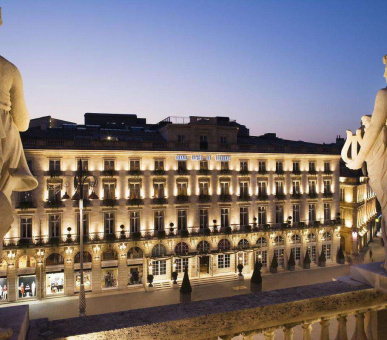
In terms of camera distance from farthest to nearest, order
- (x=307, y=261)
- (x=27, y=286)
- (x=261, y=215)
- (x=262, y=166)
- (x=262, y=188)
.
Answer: (x=262, y=166)
(x=262, y=188)
(x=261, y=215)
(x=307, y=261)
(x=27, y=286)

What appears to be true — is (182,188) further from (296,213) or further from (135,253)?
(296,213)

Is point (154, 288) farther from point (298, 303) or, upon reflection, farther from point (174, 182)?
point (298, 303)

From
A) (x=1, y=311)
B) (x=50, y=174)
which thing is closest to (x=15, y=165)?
(x=1, y=311)

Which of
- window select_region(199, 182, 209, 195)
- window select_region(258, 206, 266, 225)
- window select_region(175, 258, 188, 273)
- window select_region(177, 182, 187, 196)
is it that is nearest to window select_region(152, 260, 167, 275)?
window select_region(175, 258, 188, 273)

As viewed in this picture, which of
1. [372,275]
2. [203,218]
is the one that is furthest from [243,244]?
[372,275]

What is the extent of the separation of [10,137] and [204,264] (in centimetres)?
4059

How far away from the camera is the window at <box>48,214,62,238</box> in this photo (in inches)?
1439

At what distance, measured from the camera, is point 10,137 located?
4.11 metres

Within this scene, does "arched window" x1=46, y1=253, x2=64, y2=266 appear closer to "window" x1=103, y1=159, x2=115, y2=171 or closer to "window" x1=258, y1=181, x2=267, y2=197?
"window" x1=103, y1=159, x2=115, y2=171

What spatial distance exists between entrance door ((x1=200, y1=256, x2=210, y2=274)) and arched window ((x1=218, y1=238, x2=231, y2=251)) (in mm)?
2134

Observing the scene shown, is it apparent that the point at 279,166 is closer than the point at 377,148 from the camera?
No

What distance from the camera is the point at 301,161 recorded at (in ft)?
158

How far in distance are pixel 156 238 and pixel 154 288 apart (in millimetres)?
5703

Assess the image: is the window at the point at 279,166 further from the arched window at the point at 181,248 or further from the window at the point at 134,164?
the window at the point at 134,164
